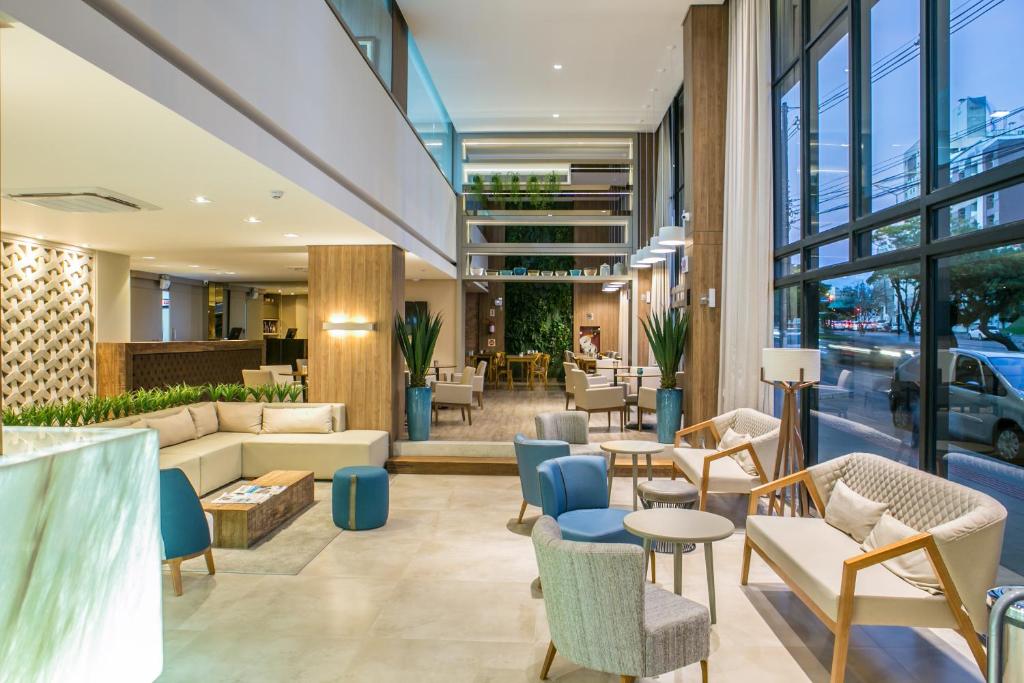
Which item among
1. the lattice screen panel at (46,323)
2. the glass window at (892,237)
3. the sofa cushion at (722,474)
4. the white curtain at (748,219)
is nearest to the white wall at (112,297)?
the lattice screen panel at (46,323)

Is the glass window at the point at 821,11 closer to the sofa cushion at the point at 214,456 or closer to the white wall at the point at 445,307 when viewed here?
the sofa cushion at the point at 214,456

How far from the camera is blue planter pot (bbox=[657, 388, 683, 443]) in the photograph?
756 cm

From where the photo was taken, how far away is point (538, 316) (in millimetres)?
17891

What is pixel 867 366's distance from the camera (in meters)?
4.84

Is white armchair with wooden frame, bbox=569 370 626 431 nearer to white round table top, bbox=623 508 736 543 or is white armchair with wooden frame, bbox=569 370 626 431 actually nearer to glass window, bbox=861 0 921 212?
glass window, bbox=861 0 921 212

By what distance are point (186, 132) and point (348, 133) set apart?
2.26 metres

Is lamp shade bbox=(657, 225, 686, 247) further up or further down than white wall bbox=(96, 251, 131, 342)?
further up

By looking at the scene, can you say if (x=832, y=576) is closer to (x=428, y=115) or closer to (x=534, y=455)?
(x=534, y=455)

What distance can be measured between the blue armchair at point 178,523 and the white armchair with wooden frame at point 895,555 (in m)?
3.51

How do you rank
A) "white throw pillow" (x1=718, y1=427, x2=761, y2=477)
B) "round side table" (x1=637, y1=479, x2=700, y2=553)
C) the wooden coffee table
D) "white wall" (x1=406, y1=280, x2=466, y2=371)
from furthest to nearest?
"white wall" (x1=406, y1=280, x2=466, y2=371) → "white throw pillow" (x1=718, y1=427, x2=761, y2=477) → "round side table" (x1=637, y1=479, x2=700, y2=553) → the wooden coffee table

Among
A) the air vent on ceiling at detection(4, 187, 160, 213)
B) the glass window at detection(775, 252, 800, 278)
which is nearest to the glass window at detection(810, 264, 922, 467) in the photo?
the glass window at detection(775, 252, 800, 278)

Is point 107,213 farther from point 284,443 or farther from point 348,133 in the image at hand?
point 284,443

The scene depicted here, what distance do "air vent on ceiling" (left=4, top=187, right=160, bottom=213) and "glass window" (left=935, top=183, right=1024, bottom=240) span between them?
5.54 m

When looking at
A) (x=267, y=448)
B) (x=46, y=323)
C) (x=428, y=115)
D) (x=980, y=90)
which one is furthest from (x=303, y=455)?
(x=980, y=90)
